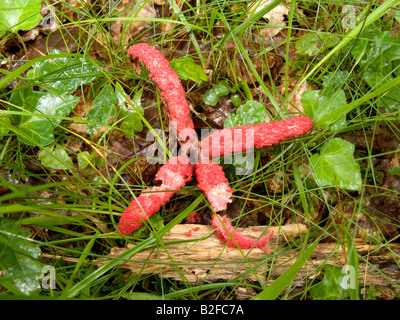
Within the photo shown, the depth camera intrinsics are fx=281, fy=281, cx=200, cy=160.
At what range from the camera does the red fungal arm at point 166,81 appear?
1.65 m

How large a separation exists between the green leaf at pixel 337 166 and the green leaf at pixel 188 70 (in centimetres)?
91

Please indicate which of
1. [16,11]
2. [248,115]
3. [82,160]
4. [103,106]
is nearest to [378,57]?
[248,115]

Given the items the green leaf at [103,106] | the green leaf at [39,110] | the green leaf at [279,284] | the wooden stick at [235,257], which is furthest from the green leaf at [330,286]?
the green leaf at [39,110]

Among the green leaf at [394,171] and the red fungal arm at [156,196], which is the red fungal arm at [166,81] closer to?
the red fungal arm at [156,196]

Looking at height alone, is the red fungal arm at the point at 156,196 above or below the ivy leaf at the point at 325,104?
below

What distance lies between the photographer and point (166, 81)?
1.65m

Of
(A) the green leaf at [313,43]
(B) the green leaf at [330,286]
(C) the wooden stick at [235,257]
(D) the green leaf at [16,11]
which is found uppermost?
(D) the green leaf at [16,11]

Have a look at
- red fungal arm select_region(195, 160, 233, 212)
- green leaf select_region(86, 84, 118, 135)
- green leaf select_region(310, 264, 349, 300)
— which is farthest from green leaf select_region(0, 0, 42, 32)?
green leaf select_region(310, 264, 349, 300)

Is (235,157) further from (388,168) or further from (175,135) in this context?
(388,168)

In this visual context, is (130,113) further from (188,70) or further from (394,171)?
(394,171)

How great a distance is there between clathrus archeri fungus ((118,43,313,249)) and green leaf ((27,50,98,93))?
39 centimetres

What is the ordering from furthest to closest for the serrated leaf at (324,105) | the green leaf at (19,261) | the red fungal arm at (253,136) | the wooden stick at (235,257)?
the serrated leaf at (324,105), the wooden stick at (235,257), the red fungal arm at (253,136), the green leaf at (19,261)

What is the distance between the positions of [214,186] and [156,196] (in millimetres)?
342

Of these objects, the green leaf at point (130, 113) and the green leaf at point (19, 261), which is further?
the green leaf at point (130, 113)
